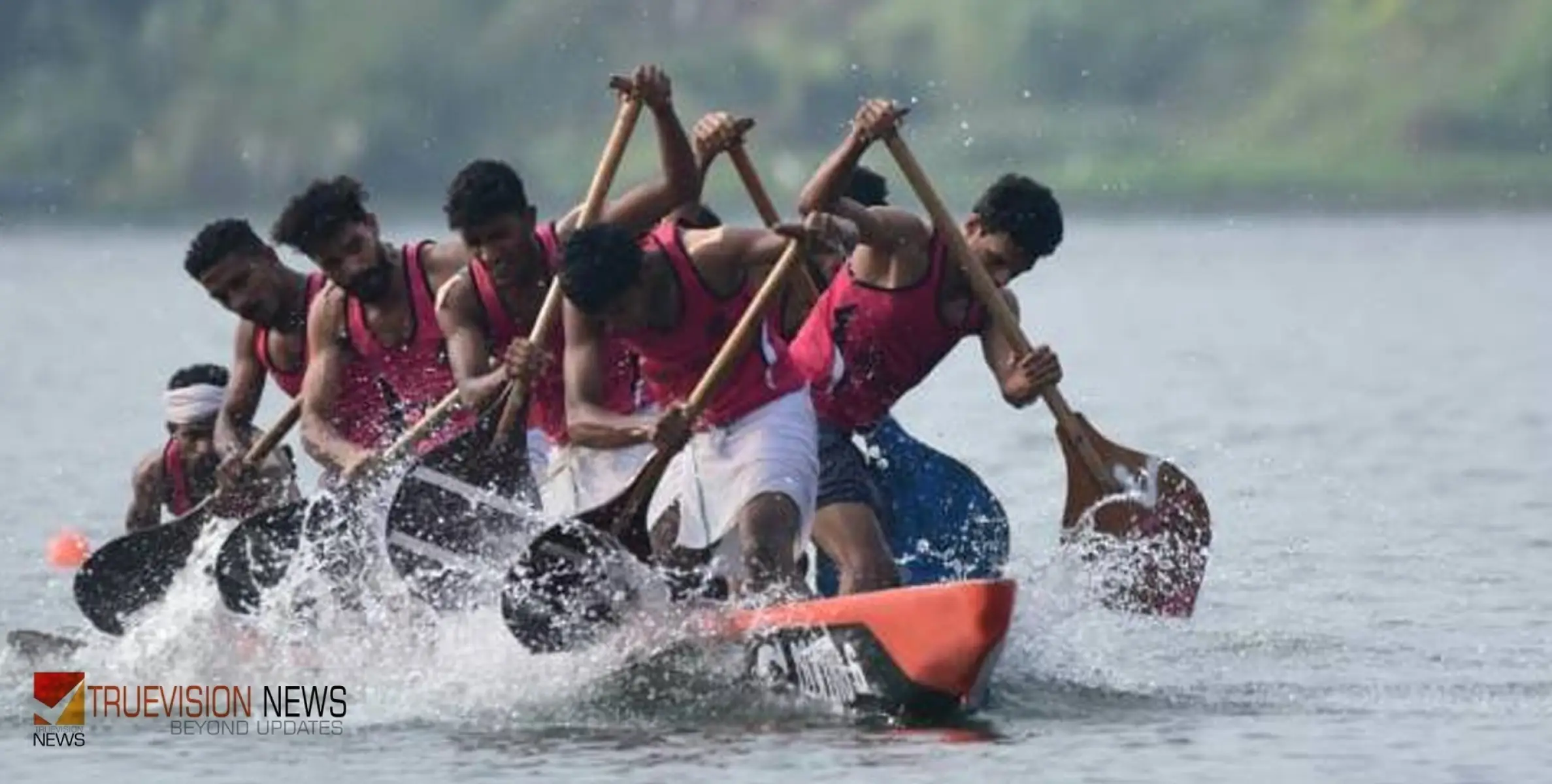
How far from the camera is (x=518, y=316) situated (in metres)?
17.4

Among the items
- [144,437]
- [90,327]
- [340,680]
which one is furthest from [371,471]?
[90,327]

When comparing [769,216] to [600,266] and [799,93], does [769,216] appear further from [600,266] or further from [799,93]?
[799,93]

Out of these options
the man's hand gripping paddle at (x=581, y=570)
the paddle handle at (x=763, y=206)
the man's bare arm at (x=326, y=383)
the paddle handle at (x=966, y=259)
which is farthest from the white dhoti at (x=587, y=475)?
the paddle handle at (x=966, y=259)

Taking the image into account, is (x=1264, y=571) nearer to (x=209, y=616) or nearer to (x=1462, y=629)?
(x=1462, y=629)

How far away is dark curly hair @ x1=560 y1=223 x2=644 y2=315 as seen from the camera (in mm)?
15875

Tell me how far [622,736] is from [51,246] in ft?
246

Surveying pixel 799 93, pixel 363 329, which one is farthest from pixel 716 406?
pixel 799 93

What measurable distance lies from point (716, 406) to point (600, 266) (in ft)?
3.08

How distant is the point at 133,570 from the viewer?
19047 mm

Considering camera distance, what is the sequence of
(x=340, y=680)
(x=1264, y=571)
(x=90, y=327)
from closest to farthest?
(x=340, y=680) < (x=1264, y=571) < (x=90, y=327)

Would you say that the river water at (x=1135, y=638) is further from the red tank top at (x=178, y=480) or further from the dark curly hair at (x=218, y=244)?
the dark curly hair at (x=218, y=244)

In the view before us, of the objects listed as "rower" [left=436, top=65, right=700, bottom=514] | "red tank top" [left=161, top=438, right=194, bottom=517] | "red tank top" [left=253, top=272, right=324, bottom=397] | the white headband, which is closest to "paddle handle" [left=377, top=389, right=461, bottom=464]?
"rower" [left=436, top=65, right=700, bottom=514]

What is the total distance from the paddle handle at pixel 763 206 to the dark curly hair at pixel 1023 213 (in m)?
0.92

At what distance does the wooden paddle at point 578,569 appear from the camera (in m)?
16.8
